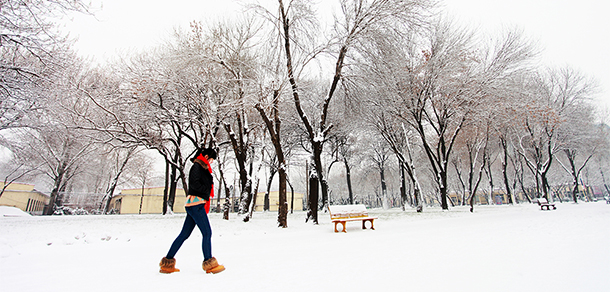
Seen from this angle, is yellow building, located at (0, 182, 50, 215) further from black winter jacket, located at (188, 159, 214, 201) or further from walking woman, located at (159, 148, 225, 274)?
black winter jacket, located at (188, 159, 214, 201)

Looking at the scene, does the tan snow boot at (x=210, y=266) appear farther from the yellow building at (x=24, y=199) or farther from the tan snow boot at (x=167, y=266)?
the yellow building at (x=24, y=199)

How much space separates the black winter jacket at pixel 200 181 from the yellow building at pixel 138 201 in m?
38.3

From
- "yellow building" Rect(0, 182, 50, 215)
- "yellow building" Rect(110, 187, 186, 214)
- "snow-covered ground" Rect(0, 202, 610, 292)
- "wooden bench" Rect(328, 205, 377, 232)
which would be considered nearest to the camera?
"snow-covered ground" Rect(0, 202, 610, 292)

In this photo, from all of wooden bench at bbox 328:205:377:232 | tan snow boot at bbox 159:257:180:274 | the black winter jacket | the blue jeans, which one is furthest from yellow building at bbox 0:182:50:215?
the black winter jacket

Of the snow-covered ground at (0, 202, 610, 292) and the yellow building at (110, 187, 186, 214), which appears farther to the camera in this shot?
the yellow building at (110, 187, 186, 214)

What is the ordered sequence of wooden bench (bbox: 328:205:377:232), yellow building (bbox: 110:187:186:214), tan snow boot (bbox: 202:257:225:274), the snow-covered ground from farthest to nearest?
yellow building (bbox: 110:187:186:214) → wooden bench (bbox: 328:205:377:232) → tan snow boot (bbox: 202:257:225:274) → the snow-covered ground

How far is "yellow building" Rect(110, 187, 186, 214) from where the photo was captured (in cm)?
3662

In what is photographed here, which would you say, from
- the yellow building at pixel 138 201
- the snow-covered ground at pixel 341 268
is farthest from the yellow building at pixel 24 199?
the snow-covered ground at pixel 341 268

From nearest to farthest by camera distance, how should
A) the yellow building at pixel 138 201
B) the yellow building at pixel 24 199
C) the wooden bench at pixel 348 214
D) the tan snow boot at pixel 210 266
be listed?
the tan snow boot at pixel 210 266, the wooden bench at pixel 348 214, the yellow building at pixel 24 199, the yellow building at pixel 138 201

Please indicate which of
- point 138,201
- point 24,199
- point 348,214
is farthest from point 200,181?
point 138,201

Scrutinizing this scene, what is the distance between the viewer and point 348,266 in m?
3.61

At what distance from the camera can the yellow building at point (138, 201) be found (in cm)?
3662

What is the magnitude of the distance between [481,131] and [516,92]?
490 centimetres

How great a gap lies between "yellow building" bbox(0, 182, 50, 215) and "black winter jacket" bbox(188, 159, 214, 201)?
35.4 metres
